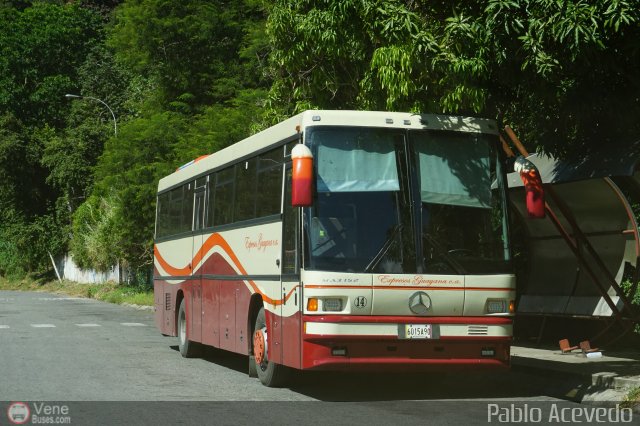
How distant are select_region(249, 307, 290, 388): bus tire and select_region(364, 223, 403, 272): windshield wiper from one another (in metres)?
2.07

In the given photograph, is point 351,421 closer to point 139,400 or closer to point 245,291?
point 139,400

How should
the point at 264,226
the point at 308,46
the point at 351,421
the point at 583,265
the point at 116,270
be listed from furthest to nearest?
1. the point at 116,270
2. the point at 308,46
3. the point at 583,265
4. the point at 264,226
5. the point at 351,421

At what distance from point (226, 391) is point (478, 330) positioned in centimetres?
304

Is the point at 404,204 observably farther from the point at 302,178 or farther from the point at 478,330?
the point at 478,330

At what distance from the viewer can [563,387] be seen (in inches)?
499

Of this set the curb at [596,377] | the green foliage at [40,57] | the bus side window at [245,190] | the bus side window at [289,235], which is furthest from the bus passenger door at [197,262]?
the green foliage at [40,57]

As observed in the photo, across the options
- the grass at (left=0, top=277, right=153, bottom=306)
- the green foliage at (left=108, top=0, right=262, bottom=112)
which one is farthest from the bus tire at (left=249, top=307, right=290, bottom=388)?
the green foliage at (left=108, top=0, right=262, bottom=112)

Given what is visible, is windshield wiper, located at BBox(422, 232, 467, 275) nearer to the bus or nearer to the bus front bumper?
the bus

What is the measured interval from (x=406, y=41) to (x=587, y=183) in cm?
351

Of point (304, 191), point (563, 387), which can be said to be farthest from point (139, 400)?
point (563, 387)

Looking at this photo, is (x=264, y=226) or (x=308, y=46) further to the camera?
(x=308, y=46)

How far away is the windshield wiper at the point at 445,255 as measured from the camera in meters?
11.6

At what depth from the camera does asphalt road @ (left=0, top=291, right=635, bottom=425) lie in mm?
10336

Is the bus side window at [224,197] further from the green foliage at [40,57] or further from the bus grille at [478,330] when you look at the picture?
the green foliage at [40,57]
